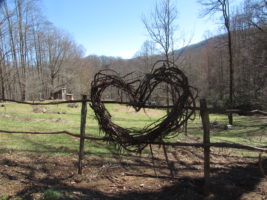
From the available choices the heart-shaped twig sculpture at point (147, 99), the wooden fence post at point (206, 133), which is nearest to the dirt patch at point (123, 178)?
the wooden fence post at point (206, 133)

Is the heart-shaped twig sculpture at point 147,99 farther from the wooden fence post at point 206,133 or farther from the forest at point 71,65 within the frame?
the forest at point 71,65

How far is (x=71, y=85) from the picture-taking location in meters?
42.2

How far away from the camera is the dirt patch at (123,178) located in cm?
305

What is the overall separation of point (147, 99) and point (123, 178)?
1.74m

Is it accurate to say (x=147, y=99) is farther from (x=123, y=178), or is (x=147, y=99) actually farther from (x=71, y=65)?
(x=71, y=65)

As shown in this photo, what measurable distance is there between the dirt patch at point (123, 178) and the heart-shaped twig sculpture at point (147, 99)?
0.86m

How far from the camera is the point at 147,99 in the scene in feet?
9.48

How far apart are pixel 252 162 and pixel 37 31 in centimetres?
4015

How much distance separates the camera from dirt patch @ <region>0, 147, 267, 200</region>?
305 cm

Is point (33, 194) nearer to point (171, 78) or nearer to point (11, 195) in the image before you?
point (11, 195)

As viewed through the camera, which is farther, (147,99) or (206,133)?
(206,133)

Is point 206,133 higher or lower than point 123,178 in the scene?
higher

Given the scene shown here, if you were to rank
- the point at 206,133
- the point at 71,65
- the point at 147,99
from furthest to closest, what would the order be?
the point at 71,65, the point at 206,133, the point at 147,99

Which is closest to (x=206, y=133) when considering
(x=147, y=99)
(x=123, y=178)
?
(x=147, y=99)
